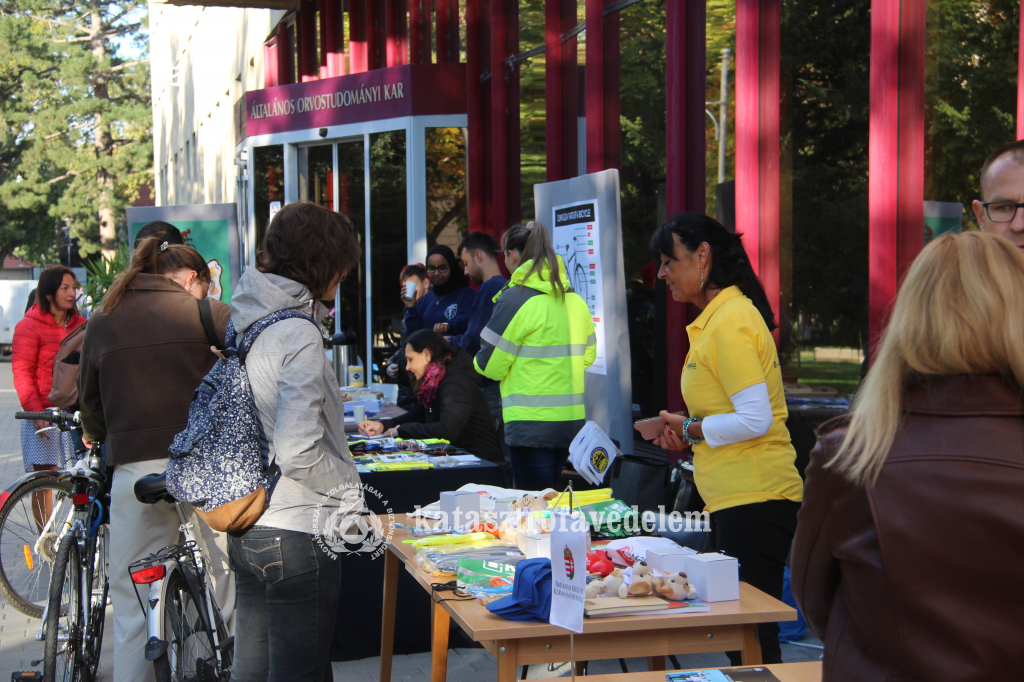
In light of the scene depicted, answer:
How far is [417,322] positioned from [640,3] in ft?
10.1

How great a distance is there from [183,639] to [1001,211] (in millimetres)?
3222

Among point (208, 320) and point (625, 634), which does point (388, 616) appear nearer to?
point (208, 320)

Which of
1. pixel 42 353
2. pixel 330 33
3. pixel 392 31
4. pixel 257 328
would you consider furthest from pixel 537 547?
pixel 330 33

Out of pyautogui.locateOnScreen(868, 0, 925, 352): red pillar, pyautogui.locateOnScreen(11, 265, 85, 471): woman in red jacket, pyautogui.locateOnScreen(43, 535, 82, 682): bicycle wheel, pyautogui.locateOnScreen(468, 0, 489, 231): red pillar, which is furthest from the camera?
pyautogui.locateOnScreen(468, 0, 489, 231): red pillar

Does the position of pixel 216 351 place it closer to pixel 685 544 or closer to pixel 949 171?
pixel 685 544

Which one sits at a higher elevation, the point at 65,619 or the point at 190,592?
the point at 190,592

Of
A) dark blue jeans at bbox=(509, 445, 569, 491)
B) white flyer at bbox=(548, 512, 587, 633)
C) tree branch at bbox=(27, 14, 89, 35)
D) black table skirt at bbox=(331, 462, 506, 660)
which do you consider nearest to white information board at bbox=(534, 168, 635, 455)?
dark blue jeans at bbox=(509, 445, 569, 491)

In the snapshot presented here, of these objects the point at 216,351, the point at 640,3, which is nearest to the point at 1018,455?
the point at 216,351

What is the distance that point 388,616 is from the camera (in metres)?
4.19

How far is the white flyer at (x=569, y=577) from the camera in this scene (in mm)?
2230

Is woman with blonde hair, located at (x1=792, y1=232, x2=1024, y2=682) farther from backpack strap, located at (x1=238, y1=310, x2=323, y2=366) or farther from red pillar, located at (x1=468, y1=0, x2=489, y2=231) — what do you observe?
red pillar, located at (x1=468, y1=0, x2=489, y2=231)

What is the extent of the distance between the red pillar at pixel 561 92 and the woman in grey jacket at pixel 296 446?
5.89 meters

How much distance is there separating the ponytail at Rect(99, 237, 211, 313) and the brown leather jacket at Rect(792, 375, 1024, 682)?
3.11 meters

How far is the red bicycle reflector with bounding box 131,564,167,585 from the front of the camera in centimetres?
361
